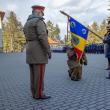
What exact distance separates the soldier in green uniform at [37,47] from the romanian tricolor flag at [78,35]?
11.1 feet

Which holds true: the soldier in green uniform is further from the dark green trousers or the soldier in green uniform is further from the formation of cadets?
the formation of cadets

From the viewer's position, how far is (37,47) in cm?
816

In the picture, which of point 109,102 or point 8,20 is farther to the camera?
point 8,20

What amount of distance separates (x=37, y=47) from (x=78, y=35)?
3.63m

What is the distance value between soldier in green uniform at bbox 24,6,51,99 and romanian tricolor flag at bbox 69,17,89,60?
340cm

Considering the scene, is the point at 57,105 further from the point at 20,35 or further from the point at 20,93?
the point at 20,35

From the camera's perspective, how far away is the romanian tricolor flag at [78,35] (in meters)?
11.5

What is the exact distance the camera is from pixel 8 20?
104 m

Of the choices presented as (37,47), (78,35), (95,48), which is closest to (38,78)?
(37,47)

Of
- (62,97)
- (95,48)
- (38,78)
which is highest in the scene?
(95,48)

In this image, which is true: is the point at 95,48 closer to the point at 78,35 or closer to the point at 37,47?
the point at 78,35

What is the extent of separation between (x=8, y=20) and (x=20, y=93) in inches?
3795

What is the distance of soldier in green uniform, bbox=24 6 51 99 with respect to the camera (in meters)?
8.02

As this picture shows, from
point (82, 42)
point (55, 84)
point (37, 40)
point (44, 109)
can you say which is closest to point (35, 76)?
point (37, 40)
